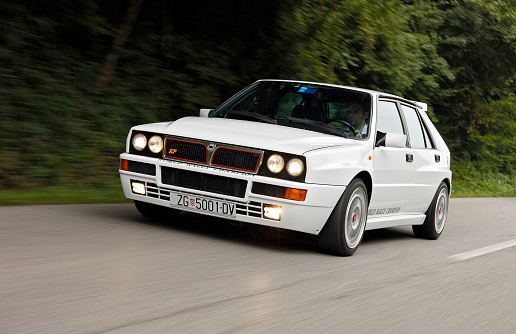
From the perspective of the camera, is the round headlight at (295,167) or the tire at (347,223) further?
the tire at (347,223)

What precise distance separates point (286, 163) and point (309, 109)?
4.27ft

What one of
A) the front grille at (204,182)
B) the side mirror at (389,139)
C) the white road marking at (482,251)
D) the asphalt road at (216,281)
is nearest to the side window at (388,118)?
the side mirror at (389,139)

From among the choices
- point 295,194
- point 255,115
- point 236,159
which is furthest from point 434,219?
point 236,159

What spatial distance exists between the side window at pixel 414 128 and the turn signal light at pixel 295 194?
2.55 m

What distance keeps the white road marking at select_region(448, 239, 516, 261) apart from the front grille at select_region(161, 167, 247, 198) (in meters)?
2.63

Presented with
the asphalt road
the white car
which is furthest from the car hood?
the asphalt road

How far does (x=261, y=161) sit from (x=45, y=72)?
6.14 m

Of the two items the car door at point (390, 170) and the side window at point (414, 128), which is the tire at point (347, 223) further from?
the side window at point (414, 128)

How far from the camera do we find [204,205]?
241 inches

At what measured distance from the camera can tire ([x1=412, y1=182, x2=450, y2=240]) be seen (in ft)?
28.8

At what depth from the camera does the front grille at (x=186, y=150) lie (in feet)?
20.3

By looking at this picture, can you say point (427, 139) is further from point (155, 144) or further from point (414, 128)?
point (155, 144)

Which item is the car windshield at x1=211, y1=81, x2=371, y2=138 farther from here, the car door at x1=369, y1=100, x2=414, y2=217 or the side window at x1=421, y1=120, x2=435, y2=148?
the side window at x1=421, y1=120, x2=435, y2=148

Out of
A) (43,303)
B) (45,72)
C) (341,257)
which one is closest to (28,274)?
(43,303)
